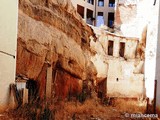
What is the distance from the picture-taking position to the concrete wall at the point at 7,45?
8.10m

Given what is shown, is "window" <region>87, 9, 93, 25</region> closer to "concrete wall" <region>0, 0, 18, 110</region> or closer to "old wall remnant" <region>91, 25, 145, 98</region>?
"old wall remnant" <region>91, 25, 145, 98</region>

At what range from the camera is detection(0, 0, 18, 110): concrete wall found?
8.10m

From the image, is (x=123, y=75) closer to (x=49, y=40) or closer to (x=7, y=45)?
(x=49, y=40)

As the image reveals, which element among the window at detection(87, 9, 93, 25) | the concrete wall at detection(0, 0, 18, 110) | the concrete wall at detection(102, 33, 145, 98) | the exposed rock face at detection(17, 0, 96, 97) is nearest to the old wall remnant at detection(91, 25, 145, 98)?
the concrete wall at detection(102, 33, 145, 98)

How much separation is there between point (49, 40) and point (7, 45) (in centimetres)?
481

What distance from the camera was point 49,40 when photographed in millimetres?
13195

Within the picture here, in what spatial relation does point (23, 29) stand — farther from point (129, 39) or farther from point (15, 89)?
point (129, 39)

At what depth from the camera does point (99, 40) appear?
95.4 ft

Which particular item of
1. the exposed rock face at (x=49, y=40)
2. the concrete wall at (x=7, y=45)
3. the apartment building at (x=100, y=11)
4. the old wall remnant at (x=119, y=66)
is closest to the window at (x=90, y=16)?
the apartment building at (x=100, y=11)

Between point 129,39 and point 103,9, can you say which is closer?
point 129,39

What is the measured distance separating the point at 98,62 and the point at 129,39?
18.5ft

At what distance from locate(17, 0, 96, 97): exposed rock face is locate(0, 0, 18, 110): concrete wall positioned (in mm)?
1873

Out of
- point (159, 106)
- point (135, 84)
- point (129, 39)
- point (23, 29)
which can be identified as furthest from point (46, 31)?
point (129, 39)

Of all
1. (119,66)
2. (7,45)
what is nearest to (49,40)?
(7,45)
